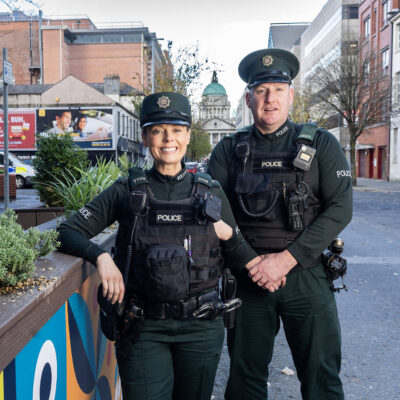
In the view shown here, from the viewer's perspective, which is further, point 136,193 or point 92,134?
point 92,134

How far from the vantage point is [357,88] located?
2983 cm

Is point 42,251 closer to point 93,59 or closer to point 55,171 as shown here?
point 55,171

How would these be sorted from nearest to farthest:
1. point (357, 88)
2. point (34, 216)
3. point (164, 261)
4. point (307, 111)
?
point (164, 261), point (34, 216), point (357, 88), point (307, 111)

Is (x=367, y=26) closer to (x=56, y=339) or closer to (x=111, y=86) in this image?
(x=111, y=86)

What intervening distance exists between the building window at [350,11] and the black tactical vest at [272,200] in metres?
50.0

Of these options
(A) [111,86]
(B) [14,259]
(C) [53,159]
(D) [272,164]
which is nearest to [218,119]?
(A) [111,86]

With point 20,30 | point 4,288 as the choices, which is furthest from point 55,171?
point 20,30

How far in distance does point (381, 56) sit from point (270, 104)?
119 feet

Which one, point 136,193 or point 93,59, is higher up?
point 93,59

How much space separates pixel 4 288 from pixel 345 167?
183 centimetres

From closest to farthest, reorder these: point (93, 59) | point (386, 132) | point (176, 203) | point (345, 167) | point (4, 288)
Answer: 1. point (4, 288)
2. point (176, 203)
3. point (345, 167)
4. point (386, 132)
5. point (93, 59)

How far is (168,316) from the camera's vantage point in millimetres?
2090

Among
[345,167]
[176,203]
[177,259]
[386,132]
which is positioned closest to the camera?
[177,259]

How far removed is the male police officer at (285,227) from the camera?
256 centimetres
